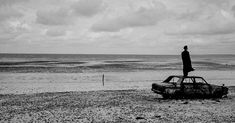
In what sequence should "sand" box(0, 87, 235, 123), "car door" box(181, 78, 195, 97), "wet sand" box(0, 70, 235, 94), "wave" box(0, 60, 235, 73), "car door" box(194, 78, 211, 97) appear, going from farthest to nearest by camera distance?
1. "wave" box(0, 60, 235, 73)
2. "wet sand" box(0, 70, 235, 94)
3. "car door" box(194, 78, 211, 97)
4. "car door" box(181, 78, 195, 97)
5. "sand" box(0, 87, 235, 123)

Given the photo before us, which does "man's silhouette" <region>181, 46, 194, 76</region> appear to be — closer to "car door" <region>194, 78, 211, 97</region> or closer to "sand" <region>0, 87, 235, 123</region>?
"car door" <region>194, 78, 211, 97</region>

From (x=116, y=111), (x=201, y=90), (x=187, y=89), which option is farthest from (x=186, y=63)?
(x=116, y=111)

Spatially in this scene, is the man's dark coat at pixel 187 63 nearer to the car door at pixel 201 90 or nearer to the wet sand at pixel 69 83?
the car door at pixel 201 90

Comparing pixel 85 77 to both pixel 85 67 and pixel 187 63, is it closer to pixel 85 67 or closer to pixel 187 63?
pixel 187 63

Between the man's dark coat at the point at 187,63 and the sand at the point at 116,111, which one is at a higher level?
the man's dark coat at the point at 187,63

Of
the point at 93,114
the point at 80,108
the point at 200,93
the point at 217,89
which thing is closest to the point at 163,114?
the point at 93,114

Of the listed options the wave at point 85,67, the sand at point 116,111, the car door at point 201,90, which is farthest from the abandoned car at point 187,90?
the wave at point 85,67

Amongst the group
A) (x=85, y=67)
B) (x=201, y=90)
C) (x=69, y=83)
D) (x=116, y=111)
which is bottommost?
(x=69, y=83)

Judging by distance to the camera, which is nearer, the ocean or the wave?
the ocean

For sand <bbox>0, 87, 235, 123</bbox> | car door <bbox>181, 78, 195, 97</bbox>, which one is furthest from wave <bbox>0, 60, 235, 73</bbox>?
car door <bbox>181, 78, 195, 97</bbox>

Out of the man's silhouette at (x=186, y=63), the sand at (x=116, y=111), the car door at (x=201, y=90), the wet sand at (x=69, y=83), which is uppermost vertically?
the man's silhouette at (x=186, y=63)

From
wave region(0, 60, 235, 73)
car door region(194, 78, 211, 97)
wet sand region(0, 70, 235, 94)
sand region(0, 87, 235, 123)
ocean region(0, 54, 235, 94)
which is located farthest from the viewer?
wave region(0, 60, 235, 73)

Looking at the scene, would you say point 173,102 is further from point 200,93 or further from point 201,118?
point 201,118

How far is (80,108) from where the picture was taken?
12.2 metres
